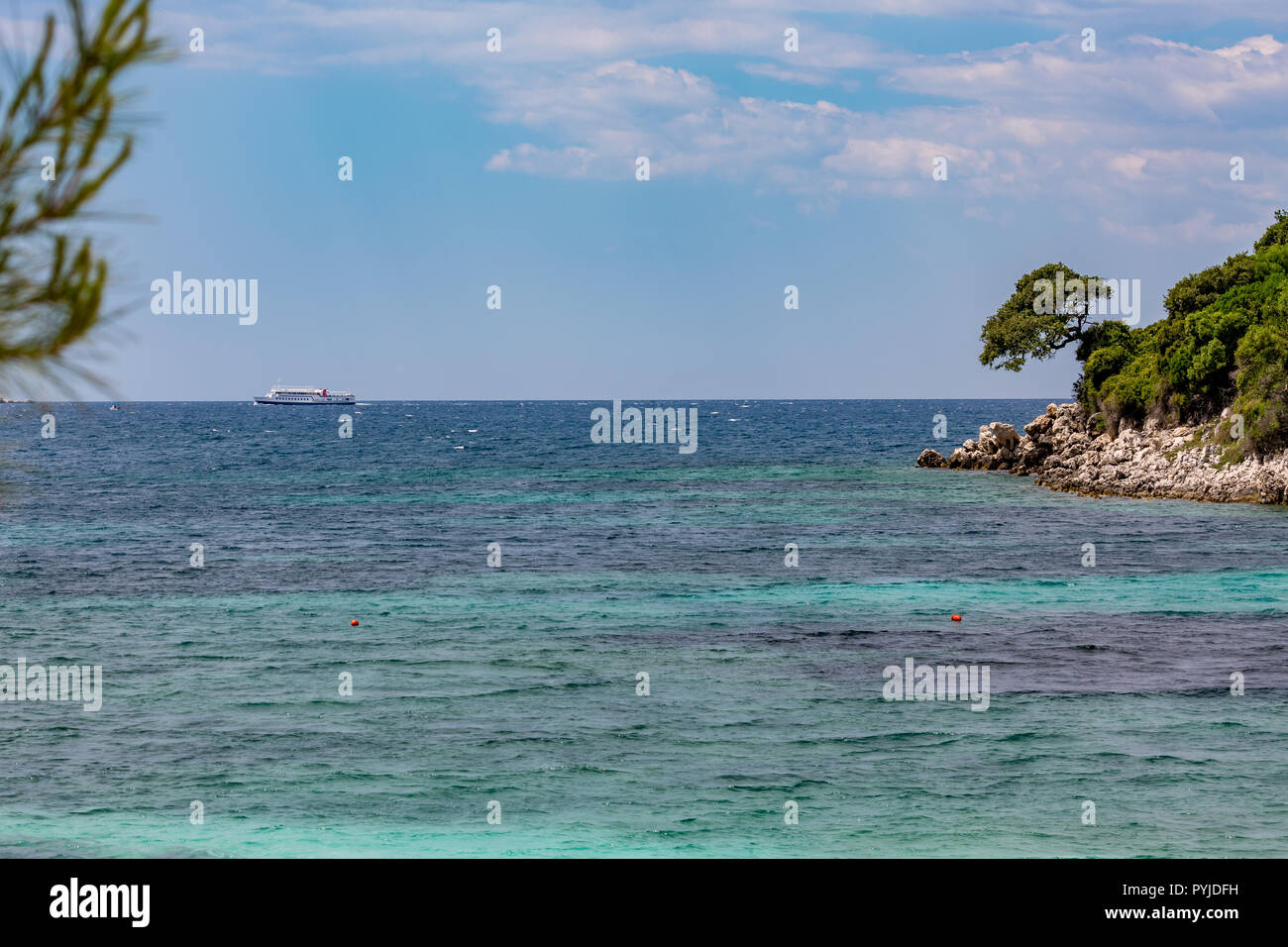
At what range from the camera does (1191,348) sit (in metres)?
59.4

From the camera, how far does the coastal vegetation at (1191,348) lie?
5434 centimetres

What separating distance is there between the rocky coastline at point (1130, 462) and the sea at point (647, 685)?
253 centimetres

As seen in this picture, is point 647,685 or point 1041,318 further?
point 1041,318

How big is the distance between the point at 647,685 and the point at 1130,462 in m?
45.5

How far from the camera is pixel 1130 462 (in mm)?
62594

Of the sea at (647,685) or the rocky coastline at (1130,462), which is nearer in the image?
the sea at (647,685)

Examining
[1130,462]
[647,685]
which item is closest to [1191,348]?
[1130,462]

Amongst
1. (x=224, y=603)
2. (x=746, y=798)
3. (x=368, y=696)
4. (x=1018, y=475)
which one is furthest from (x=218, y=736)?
(x=1018, y=475)

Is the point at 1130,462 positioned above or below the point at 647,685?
above

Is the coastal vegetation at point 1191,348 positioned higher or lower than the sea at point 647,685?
higher

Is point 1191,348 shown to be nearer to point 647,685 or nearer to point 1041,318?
point 1041,318

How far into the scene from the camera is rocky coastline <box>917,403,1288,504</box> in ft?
180

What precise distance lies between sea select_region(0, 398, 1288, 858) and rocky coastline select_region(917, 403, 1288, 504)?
99.7 inches

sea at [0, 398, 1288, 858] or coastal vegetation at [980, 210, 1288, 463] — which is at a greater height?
coastal vegetation at [980, 210, 1288, 463]
